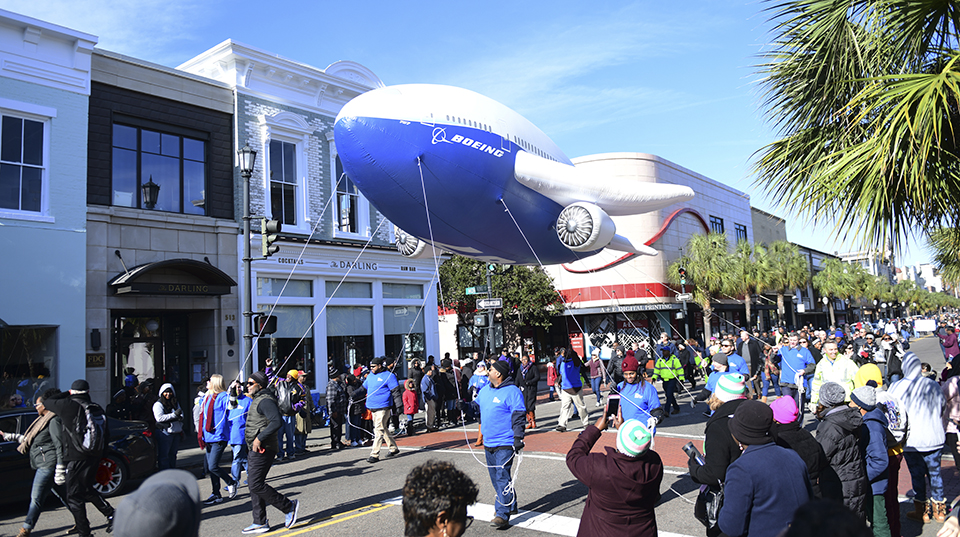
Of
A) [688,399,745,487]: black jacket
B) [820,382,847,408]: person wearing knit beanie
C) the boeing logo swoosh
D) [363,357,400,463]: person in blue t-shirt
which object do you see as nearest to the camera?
[688,399,745,487]: black jacket

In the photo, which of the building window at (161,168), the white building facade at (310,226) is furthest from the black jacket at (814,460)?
the building window at (161,168)

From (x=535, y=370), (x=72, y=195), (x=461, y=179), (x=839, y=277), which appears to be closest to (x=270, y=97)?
(x=72, y=195)

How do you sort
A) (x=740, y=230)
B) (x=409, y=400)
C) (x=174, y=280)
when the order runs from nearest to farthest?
(x=409, y=400), (x=174, y=280), (x=740, y=230)

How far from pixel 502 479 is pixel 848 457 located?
3474 mm

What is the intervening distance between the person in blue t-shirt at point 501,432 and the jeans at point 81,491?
4.55 m

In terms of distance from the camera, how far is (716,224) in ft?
147

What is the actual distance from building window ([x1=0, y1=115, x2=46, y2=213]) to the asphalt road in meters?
7.08

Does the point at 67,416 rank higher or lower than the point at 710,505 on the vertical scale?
higher

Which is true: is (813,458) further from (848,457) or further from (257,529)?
(257,529)

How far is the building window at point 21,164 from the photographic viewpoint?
14.2 m

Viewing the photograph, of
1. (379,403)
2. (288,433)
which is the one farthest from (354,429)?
(379,403)

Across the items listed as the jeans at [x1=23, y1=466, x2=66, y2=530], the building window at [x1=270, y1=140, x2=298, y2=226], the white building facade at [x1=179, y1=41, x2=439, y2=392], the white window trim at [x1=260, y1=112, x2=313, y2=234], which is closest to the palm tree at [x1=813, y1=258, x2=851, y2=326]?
the white building facade at [x1=179, y1=41, x2=439, y2=392]

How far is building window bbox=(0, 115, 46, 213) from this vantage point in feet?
46.5

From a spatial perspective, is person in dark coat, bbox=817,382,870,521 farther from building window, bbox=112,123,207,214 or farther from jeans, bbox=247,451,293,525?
building window, bbox=112,123,207,214
